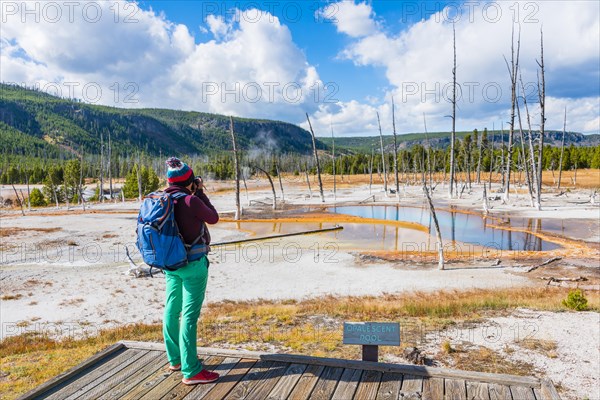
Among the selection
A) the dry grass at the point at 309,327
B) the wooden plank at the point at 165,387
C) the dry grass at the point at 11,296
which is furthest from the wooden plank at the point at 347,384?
the dry grass at the point at 11,296

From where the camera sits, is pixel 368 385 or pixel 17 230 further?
pixel 17 230

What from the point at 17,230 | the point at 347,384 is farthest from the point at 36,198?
the point at 347,384

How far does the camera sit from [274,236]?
30219 mm

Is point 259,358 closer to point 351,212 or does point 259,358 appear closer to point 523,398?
point 523,398

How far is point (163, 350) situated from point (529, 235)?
28.8m

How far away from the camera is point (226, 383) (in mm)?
4504

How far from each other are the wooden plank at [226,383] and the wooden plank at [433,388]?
1.98 meters

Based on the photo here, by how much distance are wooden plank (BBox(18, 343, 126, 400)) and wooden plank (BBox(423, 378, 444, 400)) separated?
3902mm

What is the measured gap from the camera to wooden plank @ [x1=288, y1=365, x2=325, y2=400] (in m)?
4.24

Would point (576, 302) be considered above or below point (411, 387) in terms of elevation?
below

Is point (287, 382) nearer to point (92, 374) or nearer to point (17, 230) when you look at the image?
point (92, 374)

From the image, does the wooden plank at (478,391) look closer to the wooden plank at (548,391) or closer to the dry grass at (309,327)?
the wooden plank at (548,391)

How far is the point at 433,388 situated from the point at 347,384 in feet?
2.94

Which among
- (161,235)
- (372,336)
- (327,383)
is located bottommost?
(327,383)
